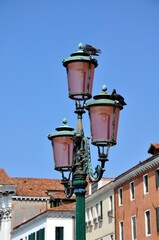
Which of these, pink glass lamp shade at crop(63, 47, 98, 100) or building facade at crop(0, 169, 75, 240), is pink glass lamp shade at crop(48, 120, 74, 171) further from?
building facade at crop(0, 169, 75, 240)

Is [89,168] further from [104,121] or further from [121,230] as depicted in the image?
[121,230]

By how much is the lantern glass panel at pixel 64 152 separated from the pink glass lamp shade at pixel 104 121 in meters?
1.02

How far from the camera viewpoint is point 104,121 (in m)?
8.07

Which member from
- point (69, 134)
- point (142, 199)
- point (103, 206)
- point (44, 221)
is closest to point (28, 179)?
point (44, 221)

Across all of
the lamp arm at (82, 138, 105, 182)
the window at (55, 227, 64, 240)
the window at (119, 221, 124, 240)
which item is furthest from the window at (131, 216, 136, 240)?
the lamp arm at (82, 138, 105, 182)

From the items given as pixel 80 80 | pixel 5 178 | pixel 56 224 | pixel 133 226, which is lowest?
pixel 80 80

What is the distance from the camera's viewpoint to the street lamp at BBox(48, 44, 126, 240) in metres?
8.06

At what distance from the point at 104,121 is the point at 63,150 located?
4.01 feet

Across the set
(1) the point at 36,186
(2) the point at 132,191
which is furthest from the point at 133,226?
(1) the point at 36,186

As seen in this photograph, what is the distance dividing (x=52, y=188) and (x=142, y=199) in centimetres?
2552

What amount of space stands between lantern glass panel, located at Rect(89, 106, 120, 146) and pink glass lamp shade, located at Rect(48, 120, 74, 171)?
1037 mm

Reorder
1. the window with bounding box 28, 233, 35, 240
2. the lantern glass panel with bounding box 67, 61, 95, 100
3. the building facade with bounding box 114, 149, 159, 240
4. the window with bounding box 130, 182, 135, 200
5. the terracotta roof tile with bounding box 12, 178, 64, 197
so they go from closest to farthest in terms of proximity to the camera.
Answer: the lantern glass panel with bounding box 67, 61, 95, 100, the building facade with bounding box 114, 149, 159, 240, the window with bounding box 130, 182, 135, 200, the window with bounding box 28, 233, 35, 240, the terracotta roof tile with bounding box 12, 178, 64, 197

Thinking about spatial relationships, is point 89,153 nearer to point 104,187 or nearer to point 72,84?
point 72,84

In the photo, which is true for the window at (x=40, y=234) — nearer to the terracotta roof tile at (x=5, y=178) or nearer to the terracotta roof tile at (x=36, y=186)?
the terracotta roof tile at (x=36, y=186)
